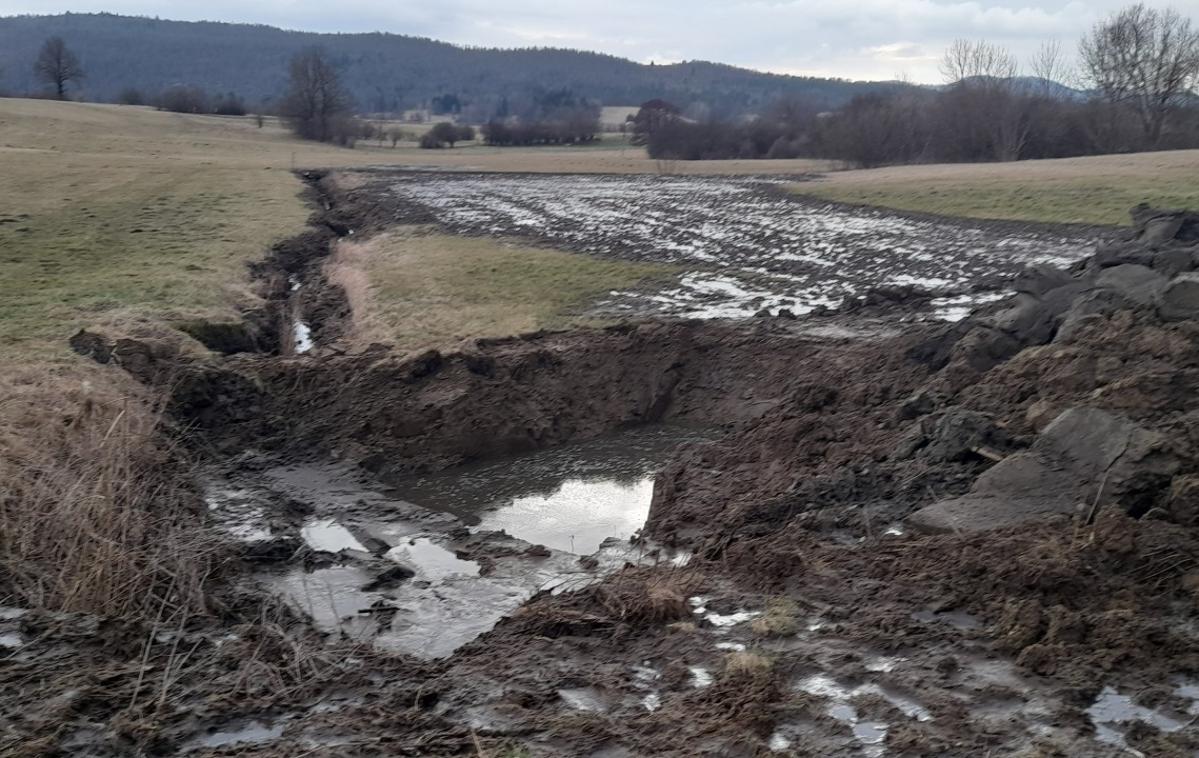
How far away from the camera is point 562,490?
459 inches

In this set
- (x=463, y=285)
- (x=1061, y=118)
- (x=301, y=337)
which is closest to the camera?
(x=301, y=337)

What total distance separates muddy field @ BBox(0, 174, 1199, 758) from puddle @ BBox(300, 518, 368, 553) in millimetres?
43

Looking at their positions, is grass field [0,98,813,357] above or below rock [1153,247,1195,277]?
below

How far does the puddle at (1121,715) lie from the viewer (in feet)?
17.5

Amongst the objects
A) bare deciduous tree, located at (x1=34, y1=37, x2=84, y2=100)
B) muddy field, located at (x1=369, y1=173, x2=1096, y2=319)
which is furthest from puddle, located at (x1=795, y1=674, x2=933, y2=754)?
bare deciduous tree, located at (x1=34, y1=37, x2=84, y2=100)

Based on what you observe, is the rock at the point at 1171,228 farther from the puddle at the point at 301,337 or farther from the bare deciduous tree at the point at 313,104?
the bare deciduous tree at the point at 313,104

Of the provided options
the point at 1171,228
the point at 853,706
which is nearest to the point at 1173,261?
the point at 1171,228

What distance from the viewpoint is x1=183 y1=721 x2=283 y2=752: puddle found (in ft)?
17.4

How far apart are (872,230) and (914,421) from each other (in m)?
19.4

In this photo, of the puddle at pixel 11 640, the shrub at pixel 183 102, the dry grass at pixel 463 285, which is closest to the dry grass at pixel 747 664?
the puddle at pixel 11 640

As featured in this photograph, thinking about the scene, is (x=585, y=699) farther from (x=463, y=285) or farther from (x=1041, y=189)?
(x=1041, y=189)

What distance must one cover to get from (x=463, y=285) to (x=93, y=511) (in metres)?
11.5

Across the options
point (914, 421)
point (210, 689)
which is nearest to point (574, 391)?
point (914, 421)

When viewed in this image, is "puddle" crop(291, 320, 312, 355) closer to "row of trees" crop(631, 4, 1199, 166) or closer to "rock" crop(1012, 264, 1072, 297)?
"rock" crop(1012, 264, 1072, 297)
